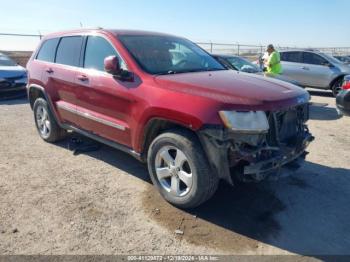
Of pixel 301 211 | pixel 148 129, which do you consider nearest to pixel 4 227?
pixel 148 129

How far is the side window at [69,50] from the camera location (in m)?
5.06

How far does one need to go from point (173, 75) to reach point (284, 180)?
2.04 meters

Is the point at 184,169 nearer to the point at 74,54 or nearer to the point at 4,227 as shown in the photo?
the point at 4,227

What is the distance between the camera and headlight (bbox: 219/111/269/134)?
324 cm

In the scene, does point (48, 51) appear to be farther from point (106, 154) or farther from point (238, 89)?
point (238, 89)

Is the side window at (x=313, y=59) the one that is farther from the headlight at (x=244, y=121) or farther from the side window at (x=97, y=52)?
the headlight at (x=244, y=121)

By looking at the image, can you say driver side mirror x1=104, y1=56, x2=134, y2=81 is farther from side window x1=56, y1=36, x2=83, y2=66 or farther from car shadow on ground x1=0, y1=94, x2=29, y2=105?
car shadow on ground x1=0, y1=94, x2=29, y2=105

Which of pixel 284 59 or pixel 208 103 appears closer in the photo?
pixel 208 103

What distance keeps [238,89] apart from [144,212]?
1.63m

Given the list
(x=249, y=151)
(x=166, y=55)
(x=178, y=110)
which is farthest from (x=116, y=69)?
(x=249, y=151)

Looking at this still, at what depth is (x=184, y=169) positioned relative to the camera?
3.72 m

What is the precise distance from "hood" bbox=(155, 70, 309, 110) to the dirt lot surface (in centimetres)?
118

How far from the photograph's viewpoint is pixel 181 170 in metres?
3.70

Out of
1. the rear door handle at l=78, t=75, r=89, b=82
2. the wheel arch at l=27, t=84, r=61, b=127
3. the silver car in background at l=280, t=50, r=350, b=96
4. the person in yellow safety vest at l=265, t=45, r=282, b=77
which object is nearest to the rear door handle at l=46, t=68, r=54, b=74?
the wheel arch at l=27, t=84, r=61, b=127
